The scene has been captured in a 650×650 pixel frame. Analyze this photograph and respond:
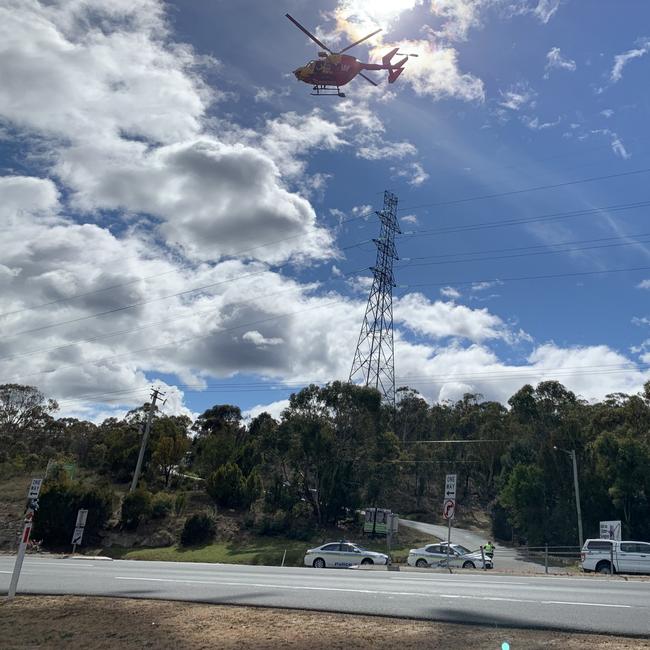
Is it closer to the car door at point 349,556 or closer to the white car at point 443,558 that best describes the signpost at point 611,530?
the white car at point 443,558

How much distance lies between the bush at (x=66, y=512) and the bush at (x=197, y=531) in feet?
21.0

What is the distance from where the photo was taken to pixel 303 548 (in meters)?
43.6

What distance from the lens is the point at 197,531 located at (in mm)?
44969

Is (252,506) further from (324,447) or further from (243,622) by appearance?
(243,622)

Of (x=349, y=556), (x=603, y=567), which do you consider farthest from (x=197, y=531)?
(x=603, y=567)

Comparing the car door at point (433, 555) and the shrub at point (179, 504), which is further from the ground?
the shrub at point (179, 504)

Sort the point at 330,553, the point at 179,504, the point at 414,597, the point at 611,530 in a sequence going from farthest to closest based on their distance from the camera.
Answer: the point at 179,504, the point at 611,530, the point at 330,553, the point at 414,597

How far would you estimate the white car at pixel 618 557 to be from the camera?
83.7 feet

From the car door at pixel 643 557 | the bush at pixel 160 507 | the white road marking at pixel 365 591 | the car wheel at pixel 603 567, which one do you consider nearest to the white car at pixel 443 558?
the car wheel at pixel 603 567

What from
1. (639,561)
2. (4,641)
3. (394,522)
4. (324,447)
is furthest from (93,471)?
(4,641)

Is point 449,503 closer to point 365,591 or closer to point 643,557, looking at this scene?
point 643,557

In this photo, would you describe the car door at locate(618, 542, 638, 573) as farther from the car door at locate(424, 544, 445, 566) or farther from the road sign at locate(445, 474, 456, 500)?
the car door at locate(424, 544, 445, 566)

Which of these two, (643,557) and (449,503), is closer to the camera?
(449,503)

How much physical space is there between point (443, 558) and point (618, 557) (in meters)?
8.40
